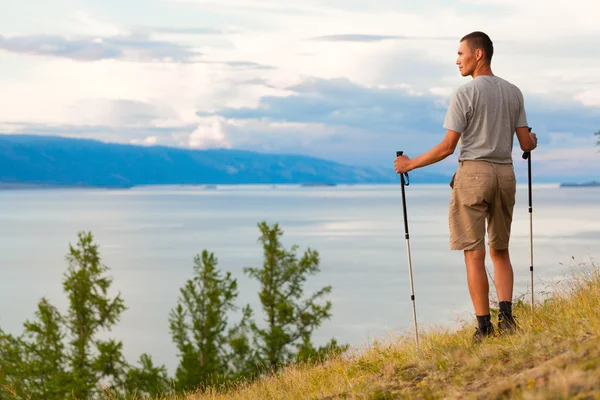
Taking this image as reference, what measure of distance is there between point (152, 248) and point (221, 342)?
86.0 meters

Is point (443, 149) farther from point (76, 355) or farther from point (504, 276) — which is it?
point (76, 355)

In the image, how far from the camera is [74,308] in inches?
1593

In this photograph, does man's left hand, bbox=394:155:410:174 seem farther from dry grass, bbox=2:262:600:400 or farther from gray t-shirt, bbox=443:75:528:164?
dry grass, bbox=2:262:600:400

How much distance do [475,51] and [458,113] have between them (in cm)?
58

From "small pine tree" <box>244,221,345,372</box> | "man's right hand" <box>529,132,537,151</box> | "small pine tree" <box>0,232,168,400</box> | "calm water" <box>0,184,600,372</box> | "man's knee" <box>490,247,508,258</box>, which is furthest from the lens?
"calm water" <box>0,184,600,372</box>

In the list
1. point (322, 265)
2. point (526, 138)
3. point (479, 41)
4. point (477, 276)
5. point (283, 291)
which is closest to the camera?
point (479, 41)

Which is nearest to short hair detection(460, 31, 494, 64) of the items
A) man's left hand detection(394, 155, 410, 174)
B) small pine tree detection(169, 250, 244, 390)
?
man's left hand detection(394, 155, 410, 174)


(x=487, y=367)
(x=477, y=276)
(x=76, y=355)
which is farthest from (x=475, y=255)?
(x=76, y=355)

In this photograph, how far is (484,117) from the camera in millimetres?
6211

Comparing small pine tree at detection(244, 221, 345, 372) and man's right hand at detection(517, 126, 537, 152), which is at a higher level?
man's right hand at detection(517, 126, 537, 152)

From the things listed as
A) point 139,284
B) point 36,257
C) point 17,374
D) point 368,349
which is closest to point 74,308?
point 17,374

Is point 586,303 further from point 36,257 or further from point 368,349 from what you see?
point 36,257

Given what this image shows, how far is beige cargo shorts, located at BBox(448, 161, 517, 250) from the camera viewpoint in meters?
6.24

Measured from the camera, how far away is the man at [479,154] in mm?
6211
